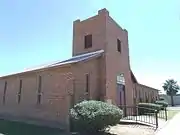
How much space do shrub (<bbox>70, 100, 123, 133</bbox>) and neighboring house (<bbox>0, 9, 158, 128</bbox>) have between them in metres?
1.63

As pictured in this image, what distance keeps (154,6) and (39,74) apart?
9635 mm

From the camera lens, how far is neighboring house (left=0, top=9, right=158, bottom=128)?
13164 mm

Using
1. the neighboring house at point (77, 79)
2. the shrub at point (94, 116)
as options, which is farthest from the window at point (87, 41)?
the shrub at point (94, 116)

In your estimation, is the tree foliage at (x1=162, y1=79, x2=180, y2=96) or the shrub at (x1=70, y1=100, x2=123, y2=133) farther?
the tree foliage at (x1=162, y1=79, x2=180, y2=96)

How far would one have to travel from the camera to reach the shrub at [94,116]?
1022 cm

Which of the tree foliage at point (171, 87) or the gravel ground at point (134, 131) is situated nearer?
the gravel ground at point (134, 131)

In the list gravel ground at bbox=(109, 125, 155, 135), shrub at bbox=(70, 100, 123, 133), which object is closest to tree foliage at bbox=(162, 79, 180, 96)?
gravel ground at bbox=(109, 125, 155, 135)

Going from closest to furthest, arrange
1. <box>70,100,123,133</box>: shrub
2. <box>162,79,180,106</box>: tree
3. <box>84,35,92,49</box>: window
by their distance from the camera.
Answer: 1. <box>70,100,123,133</box>: shrub
2. <box>84,35,92,49</box>: window
3. <box>162,79,180,106</box>: tree

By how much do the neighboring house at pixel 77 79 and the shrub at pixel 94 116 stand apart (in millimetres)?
1630

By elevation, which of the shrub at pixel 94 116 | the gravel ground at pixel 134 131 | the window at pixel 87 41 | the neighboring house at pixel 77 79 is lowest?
the gravel ground at pixel 134 131

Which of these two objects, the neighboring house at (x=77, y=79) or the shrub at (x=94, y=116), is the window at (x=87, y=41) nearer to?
the neighboring house at (x=77, y=79)

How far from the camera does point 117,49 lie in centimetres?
1834

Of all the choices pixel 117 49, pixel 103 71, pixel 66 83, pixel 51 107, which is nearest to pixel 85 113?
pixel 66 83

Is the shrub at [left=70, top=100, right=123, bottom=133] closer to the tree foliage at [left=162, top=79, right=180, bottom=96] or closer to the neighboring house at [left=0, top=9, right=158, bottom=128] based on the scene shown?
the neighboring house at [left=0, top=9, right=158, bottom=128]
